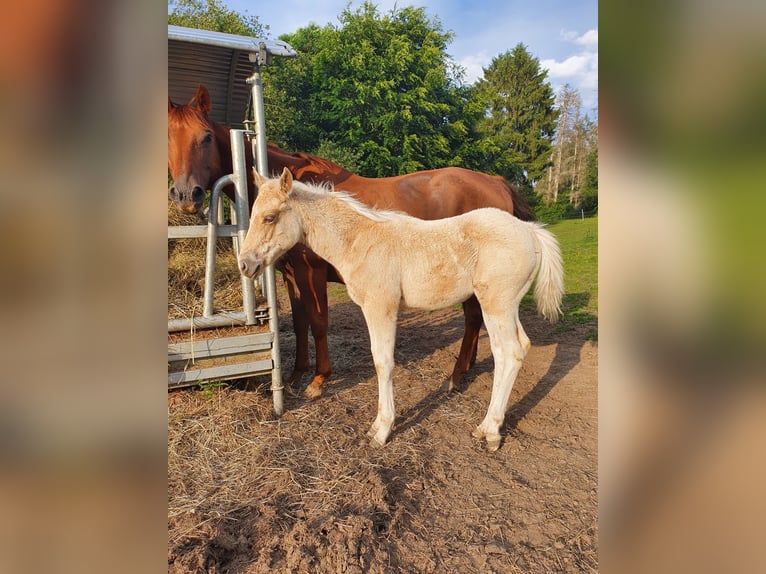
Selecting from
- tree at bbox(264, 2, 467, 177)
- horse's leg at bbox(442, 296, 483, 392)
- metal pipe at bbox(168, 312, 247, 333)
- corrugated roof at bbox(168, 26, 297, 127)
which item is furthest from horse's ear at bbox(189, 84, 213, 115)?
tree at bbox(264, 2, 467, 177)

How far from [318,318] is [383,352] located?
3.77 ft

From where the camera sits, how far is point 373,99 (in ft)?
66.0

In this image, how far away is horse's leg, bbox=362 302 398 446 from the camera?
3479 mm

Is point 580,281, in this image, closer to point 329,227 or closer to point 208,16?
point 329,227

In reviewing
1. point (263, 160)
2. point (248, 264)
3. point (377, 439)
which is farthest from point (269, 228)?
point (377, 439)

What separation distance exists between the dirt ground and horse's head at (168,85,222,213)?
162cm

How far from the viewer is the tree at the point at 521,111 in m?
28.1

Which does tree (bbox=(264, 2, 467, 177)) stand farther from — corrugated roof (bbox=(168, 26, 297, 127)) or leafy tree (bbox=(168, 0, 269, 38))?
corrugated roof (bbox=(168, 26, 297, 127))

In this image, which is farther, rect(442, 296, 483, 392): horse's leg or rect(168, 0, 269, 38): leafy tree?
rect(168, 0, 269, 38): leafy tree

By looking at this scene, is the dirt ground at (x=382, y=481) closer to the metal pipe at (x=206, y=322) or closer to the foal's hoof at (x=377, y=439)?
the foal's hoof at (x=377, y=439)
